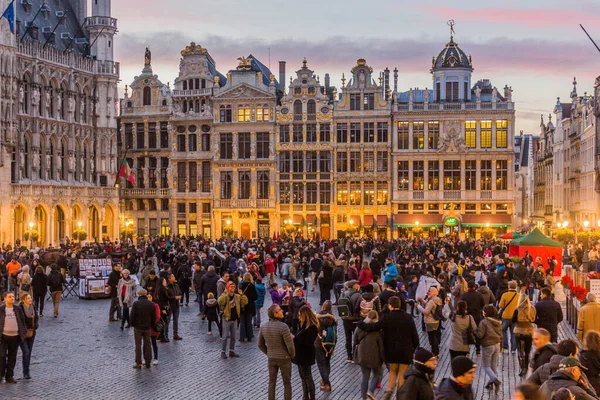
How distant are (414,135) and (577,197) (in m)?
12.9

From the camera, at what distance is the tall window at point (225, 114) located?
6166cm

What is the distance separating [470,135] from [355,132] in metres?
8.03

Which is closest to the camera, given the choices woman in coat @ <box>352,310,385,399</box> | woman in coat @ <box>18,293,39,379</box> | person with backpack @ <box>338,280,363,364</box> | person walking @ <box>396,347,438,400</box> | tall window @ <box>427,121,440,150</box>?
person walking @ <box>396,347,438,400</box>

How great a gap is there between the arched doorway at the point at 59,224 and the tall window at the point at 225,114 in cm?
1310

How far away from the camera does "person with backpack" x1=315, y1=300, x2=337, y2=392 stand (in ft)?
43.3

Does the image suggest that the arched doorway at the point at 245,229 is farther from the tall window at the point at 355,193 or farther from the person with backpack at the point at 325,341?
the person with backpack at the point at 325,341

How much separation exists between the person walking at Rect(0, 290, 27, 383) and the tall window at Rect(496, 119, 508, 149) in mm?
48394

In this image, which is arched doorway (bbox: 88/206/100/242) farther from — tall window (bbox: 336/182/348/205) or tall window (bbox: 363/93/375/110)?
tall window (bbox: 363/93/375/110)

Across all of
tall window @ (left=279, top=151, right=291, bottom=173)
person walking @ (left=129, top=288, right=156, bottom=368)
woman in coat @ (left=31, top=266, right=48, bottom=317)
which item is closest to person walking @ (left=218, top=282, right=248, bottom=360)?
person walking @ (left=129, top=288, right=156, bottom=368)

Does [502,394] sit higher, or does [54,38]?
[54,38]

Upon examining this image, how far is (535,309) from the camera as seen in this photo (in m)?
14.4

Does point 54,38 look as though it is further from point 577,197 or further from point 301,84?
point 577,197

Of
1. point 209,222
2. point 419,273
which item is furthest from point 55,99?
point 419,273

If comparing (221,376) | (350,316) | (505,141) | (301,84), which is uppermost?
(301,84)
